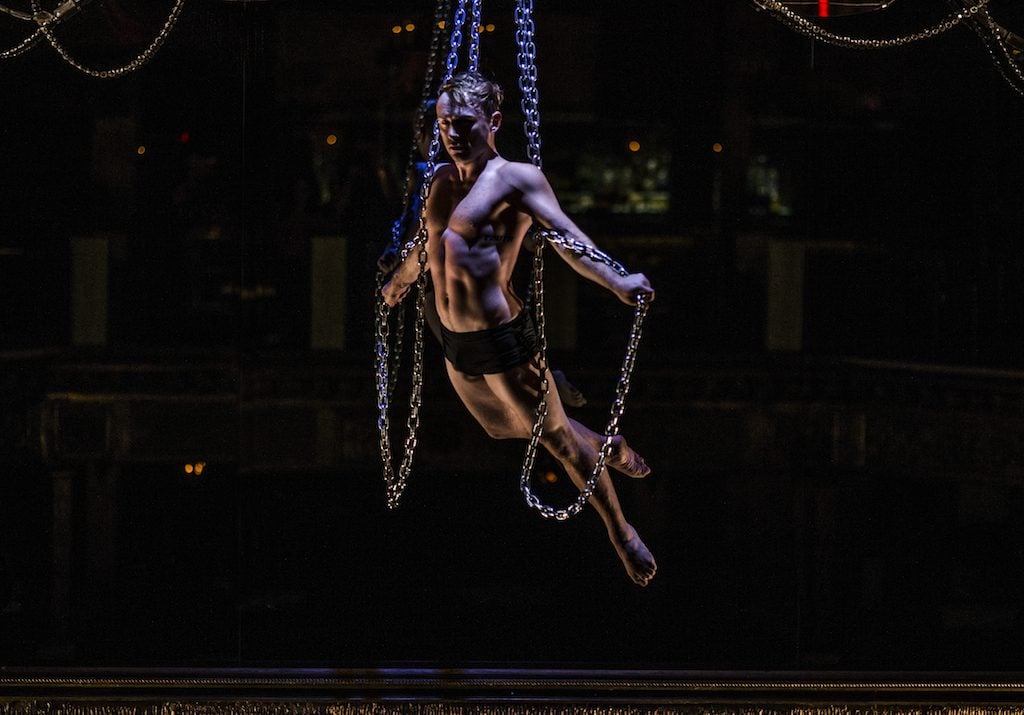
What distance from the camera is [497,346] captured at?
362 cm

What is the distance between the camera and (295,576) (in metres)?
4.07

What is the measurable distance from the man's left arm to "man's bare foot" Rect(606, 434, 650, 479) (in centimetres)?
50

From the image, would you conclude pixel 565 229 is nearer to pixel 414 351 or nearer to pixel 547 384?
pixel 547 384

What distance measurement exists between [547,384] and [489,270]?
0.39 meters

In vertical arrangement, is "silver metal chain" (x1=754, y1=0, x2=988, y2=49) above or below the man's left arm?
above

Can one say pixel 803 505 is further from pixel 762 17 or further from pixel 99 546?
pixel 99 546

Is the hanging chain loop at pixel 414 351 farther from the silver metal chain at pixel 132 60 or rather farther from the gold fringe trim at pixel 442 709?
the silver metal chain at pixel 132 60

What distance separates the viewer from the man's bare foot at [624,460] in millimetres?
3738

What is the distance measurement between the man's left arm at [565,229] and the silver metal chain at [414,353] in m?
0.30

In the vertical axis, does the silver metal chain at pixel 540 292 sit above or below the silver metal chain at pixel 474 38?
below

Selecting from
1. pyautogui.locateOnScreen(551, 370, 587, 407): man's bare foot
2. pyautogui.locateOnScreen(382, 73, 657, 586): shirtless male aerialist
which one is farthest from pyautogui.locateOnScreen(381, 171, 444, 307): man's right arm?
pyautogui.locateOnScreen(551, 370, 587, 407): man's bare foot

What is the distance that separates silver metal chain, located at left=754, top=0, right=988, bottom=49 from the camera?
3929 millimetres

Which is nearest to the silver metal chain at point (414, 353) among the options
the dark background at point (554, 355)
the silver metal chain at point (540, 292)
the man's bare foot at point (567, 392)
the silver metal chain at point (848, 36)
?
the dark background at point (554, 355)

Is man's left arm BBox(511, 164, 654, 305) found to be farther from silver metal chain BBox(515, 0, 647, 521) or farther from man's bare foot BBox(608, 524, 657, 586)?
man's bare foot BBox(608, 524, 657, 586)
